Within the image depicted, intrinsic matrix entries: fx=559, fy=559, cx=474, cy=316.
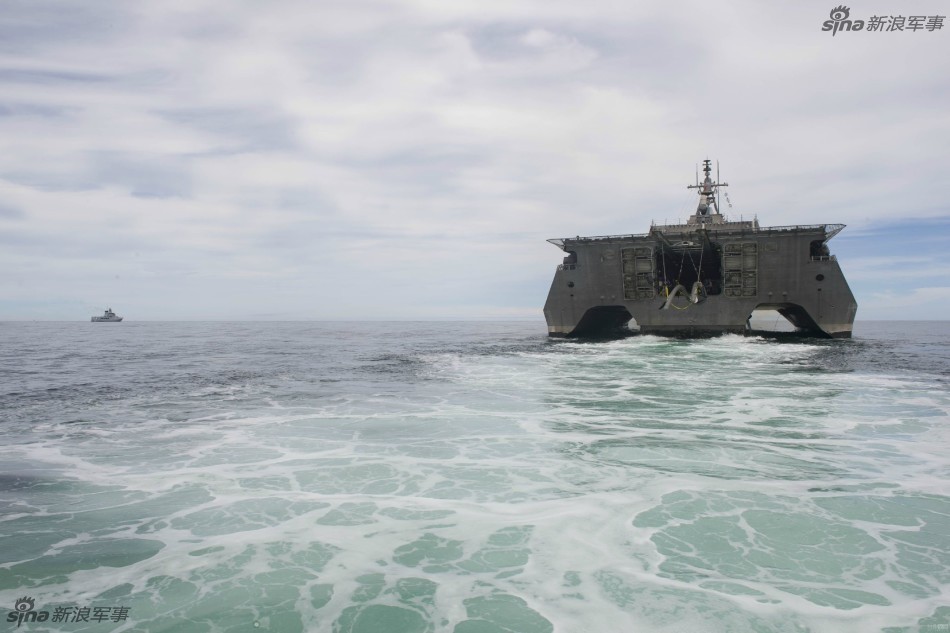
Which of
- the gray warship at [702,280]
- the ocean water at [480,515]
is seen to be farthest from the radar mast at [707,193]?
the ocean water at [480,515]

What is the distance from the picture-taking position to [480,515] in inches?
314

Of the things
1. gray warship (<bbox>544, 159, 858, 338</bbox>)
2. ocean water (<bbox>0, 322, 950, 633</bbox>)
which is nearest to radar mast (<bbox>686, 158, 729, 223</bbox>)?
gray warship (<bbox>544, 159, 858, 338</bbox>)

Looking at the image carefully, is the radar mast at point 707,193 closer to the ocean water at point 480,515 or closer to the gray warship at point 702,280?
the gray warship at point 702,280

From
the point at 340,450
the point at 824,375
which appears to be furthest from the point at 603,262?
the point at 340,450

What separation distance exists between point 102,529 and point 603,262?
36.9 meters

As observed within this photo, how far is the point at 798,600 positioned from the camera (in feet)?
18.5

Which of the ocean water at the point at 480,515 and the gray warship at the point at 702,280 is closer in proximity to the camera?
the ocean water at the point at 480,515

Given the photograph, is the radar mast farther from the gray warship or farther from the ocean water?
the ocean water

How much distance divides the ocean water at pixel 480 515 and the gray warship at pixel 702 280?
73.2ft

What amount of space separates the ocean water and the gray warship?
22.3m

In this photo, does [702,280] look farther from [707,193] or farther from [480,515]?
[480,515]

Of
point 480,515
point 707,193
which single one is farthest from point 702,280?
point 480,515

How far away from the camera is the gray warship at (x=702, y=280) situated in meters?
37.2

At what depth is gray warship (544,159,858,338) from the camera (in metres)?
37.2
